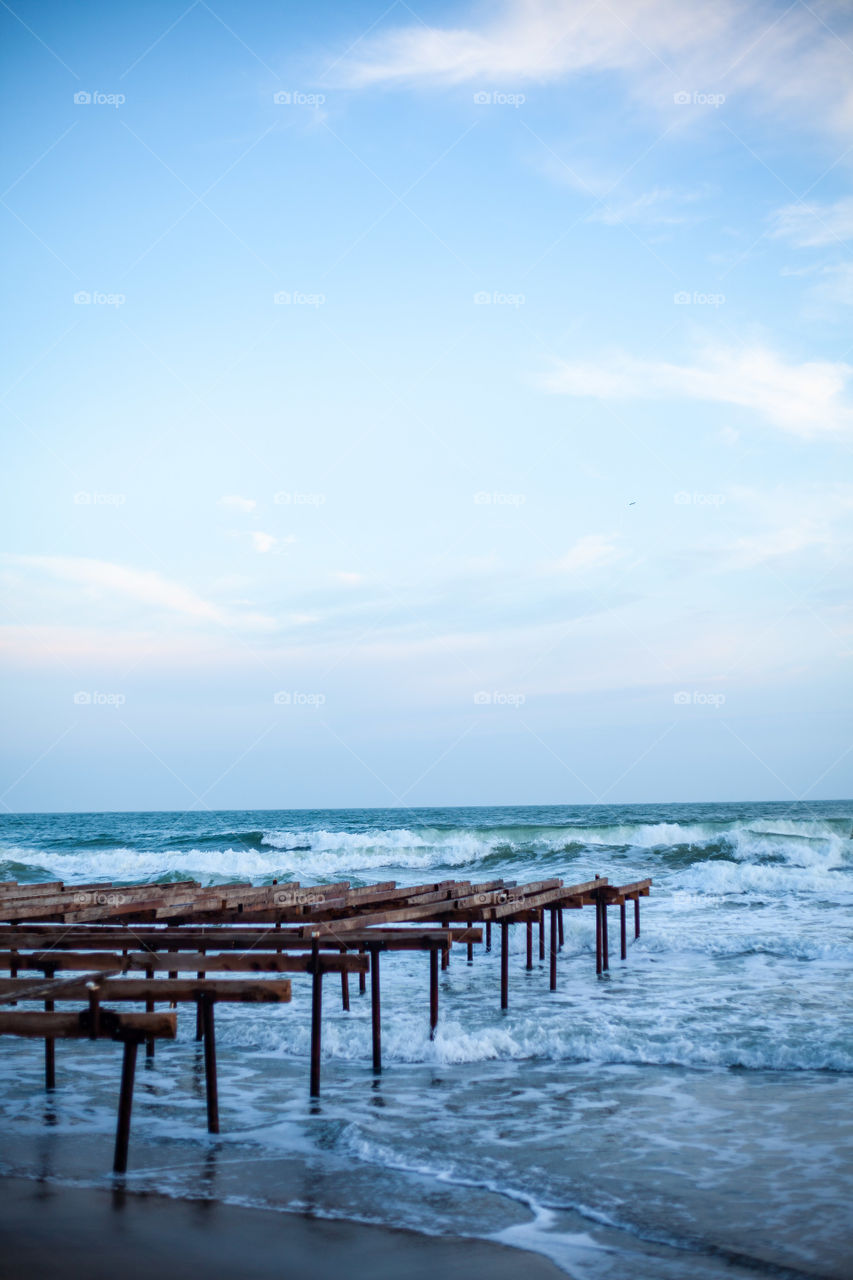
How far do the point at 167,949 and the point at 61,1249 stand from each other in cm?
518

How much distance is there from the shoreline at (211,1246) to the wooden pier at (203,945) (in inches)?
29.4

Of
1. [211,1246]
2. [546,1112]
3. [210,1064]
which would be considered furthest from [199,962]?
[546,1112]

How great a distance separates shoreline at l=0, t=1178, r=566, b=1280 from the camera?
543cm

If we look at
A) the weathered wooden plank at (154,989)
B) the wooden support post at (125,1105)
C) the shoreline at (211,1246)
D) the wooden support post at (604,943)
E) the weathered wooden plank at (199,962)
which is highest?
the weathered wooden plank at (154,989)

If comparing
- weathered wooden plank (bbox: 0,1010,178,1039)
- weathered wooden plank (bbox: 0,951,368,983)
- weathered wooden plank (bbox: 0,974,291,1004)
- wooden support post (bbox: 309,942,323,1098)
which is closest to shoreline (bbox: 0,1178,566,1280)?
weathered wooden plank (bbox: 0,1010,178,1039)

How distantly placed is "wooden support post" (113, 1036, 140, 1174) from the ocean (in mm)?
165

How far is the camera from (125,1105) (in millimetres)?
6863

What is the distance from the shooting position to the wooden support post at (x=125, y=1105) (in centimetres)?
670

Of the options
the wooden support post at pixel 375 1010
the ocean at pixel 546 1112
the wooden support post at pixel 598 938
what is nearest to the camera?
the ocean at pixel 546 1112

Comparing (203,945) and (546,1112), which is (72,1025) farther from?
(546,1112)

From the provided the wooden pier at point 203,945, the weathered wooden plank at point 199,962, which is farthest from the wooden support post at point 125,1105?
the weathered wooden plank at point 199,962

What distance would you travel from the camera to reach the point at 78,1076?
10.2 metres

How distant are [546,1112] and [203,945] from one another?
145 inches

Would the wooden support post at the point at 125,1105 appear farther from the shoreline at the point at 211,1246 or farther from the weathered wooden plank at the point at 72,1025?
the shoreline at the point at 211,1246
